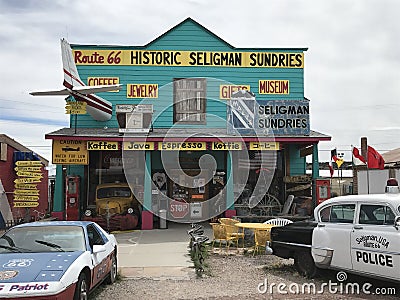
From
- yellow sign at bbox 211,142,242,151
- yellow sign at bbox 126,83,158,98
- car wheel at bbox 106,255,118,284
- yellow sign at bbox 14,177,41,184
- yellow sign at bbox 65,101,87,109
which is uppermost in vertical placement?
yellow sign at bbox 126,83,158,98

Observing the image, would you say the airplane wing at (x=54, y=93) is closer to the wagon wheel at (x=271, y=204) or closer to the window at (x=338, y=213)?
the wagon wheel at (x=271, y=204)

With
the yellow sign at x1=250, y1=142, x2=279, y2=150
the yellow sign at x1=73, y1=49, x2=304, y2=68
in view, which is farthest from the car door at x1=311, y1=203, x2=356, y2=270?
the yellow sign at x1=73, y1=49, x2=304, y2=68

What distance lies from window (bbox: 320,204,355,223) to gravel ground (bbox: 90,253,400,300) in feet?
3.46

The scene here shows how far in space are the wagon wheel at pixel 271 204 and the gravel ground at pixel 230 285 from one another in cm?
795

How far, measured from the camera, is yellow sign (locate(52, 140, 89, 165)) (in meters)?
15.9

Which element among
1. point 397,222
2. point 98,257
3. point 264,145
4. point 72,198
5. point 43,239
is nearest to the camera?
point 397,222

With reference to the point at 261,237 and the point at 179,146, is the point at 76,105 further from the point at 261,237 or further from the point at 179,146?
the point at 261,237

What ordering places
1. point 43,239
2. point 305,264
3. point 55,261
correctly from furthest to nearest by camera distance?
1. point 305,264
2. point 43,239
3. point 55,261

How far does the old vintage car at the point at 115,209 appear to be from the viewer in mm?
16375

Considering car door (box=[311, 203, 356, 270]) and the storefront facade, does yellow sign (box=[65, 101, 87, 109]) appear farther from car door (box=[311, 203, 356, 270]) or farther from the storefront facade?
car door (box=[311, 203, 356, 270])

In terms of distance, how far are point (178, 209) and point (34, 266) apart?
12154mm

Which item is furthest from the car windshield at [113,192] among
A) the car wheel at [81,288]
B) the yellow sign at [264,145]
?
the car wheel at [81,288]

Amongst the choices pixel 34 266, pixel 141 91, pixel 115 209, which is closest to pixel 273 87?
pixel 141 91

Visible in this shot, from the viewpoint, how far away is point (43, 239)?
729 cm
